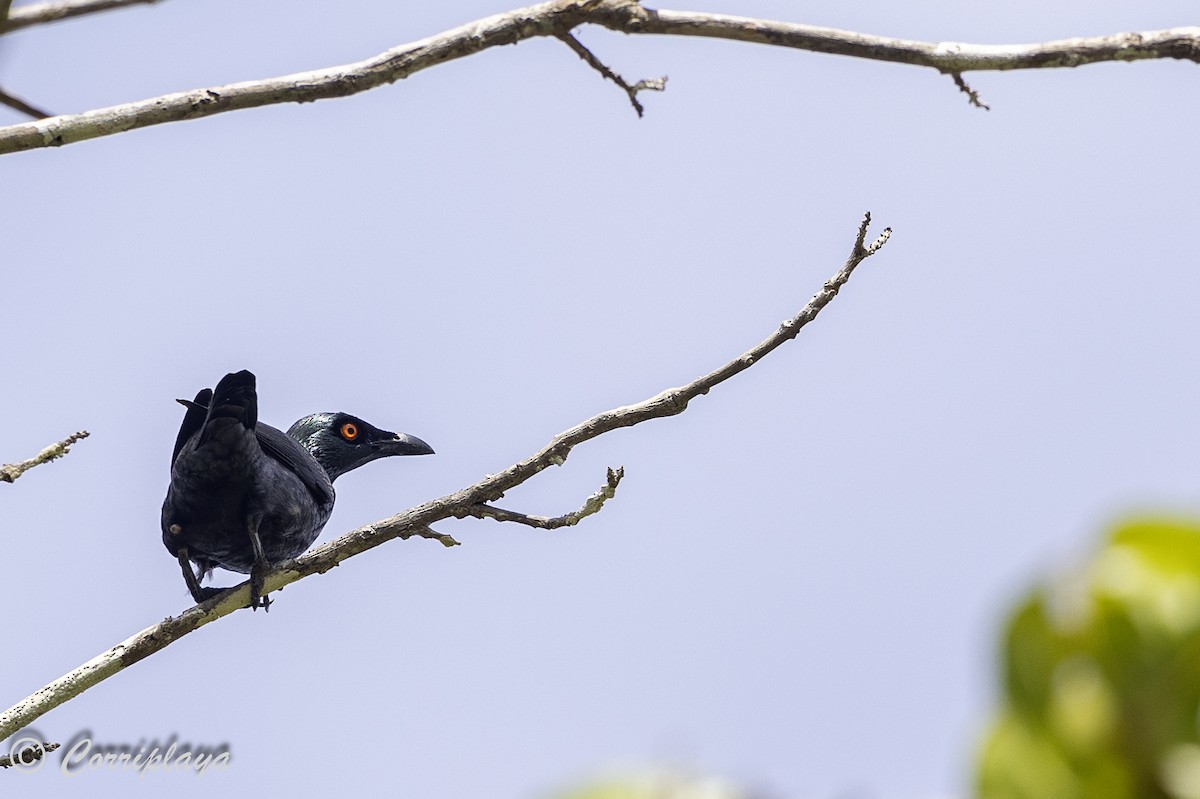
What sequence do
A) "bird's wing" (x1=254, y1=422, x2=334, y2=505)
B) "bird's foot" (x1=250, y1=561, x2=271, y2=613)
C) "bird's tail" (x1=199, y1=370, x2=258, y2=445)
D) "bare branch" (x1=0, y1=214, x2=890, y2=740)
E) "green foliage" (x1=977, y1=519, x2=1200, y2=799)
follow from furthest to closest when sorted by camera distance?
"bird's wing" (x1=254, y1=422, x2=334, y2=505) < "bird's tail" (x1=199, y1=370, x2=258, y2=445) < "bird's foot" (x1=250, y1=561, x2=271, y2=613) < "bare branch" (x1=0, y1=214, x2=890, y2=740) < "green foliage" (x1=977, y1=519, x2=1200, y2=799)

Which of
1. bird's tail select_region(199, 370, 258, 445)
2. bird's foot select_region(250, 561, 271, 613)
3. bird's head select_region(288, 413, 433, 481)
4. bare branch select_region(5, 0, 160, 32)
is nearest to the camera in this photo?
bare branch select_region(5, 0, 160, 32)

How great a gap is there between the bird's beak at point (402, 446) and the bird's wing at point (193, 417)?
74.9 inches

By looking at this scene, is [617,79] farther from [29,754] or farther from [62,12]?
[29,754]

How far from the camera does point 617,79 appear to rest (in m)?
4.32

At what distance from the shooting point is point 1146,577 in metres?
0.79

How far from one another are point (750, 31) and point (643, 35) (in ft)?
1.13

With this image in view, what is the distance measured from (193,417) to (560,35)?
3493 mm

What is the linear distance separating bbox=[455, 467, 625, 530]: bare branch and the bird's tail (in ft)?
5.82

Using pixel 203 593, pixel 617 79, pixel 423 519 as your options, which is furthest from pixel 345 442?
pixel 617 79

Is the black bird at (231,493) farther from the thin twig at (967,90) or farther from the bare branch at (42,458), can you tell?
the thin twig at (967,90)

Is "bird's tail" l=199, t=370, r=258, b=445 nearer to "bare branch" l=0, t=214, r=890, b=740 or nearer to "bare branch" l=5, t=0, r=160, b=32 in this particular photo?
"bare branch" l=0, t=214, r=890, b=740

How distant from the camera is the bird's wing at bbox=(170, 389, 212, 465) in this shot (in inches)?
249

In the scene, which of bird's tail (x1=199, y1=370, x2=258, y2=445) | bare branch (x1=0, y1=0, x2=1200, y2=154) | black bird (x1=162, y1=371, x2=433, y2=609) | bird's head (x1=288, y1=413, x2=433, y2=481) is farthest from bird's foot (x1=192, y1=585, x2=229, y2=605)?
bare branch (x1=0, y1=0, x2=1200, y2=154)

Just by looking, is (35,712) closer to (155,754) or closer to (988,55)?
(155,754)
